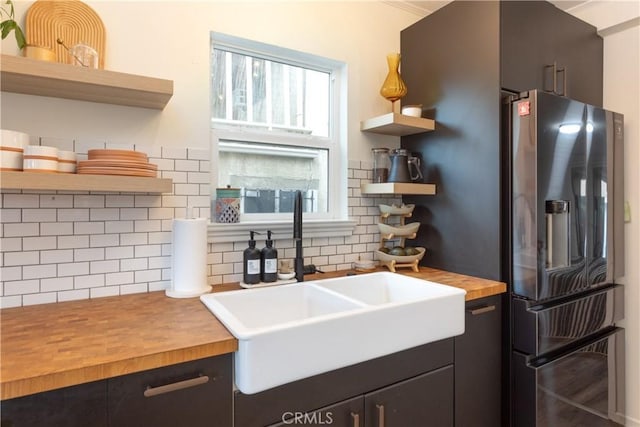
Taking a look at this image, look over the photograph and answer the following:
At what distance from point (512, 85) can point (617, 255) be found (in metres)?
1.18

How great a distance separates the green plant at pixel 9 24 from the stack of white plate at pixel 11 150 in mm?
348

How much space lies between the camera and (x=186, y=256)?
1432 millimetres

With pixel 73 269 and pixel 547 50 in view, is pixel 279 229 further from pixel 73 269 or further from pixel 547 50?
pixel 547 50

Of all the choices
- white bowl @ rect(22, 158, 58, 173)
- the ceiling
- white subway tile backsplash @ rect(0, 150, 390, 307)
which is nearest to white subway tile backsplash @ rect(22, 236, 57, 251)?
white subway tile backsplash @ rect(0, 150, 390, 307)

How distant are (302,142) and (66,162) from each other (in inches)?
43.1

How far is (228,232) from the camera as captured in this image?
1665 millimetres

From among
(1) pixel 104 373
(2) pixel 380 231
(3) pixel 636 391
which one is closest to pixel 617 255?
(3) pixel 636 391

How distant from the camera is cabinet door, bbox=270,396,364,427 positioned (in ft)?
3.46

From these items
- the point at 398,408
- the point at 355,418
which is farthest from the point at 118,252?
the point at 398,408

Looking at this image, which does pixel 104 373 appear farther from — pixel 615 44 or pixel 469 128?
pixel 615 44

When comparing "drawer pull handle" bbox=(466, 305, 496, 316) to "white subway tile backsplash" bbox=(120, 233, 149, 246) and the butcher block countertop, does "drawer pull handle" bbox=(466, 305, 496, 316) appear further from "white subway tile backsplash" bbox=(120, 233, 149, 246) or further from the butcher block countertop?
"white subway tile backsplash" bbox=(120, 233, 149, 246)

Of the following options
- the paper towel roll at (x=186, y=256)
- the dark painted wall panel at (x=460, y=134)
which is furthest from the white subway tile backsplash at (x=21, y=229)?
the dark painted wall panel at (x=460, y=134)

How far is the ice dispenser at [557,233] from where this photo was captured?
162 centimetres

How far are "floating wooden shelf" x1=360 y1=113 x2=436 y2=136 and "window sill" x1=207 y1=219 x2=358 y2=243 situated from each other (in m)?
0.55
